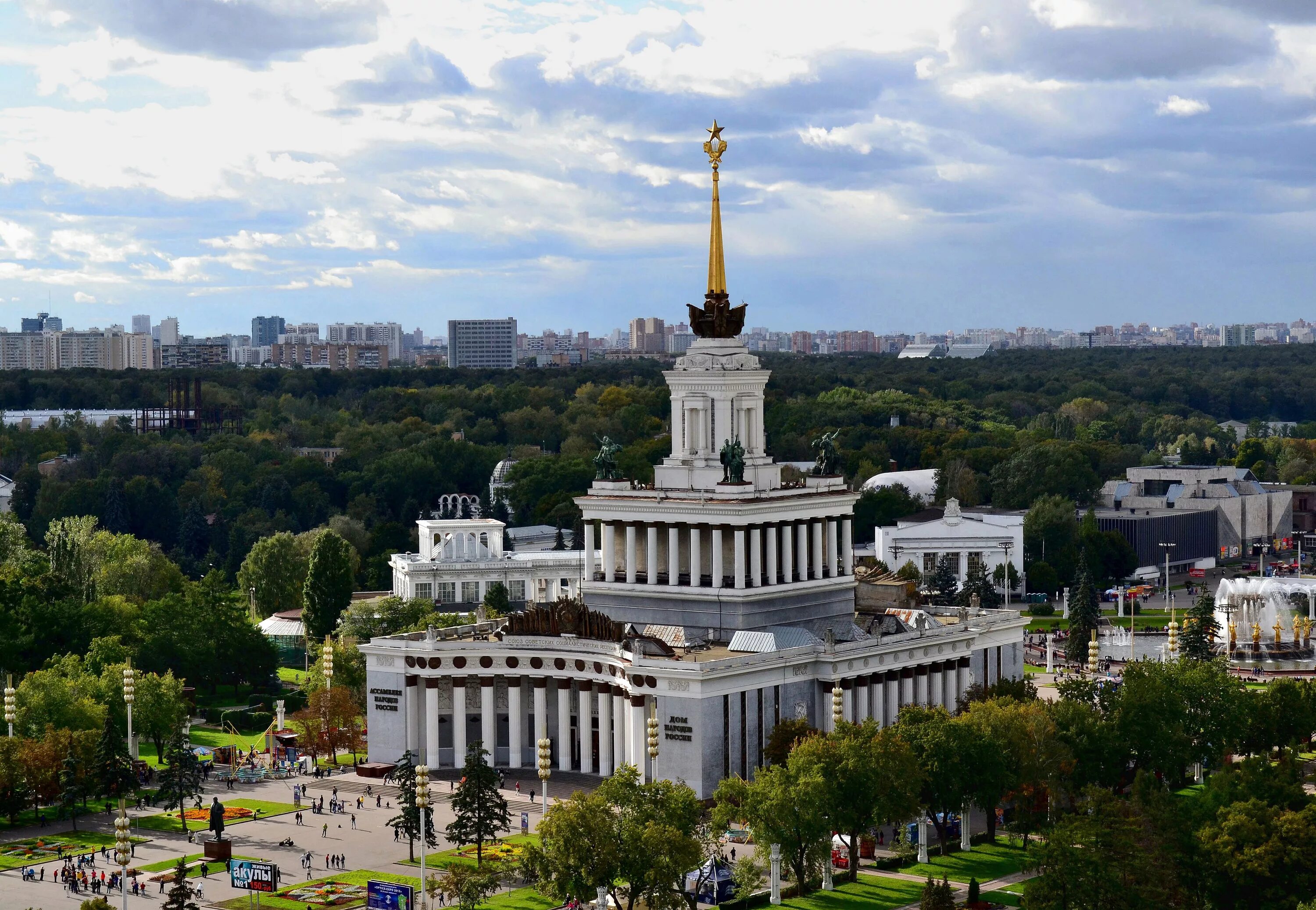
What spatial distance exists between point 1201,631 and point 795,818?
47.0 metres

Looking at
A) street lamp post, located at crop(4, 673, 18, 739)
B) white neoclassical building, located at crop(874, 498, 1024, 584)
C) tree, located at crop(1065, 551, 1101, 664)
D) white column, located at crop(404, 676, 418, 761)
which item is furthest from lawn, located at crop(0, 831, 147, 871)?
white neoclassical building, located at crop(874, 498, 1024, 584)

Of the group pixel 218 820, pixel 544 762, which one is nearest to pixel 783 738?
pixel 544 762

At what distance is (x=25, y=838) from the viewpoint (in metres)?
82.0

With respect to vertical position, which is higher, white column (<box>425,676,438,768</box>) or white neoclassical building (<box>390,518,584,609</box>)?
white neoclassical building (<box>390,518,584,609</box>)

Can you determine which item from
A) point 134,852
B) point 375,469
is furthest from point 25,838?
point 375,469

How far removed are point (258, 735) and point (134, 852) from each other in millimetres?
25266

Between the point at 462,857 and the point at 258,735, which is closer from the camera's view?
the point at 462,857

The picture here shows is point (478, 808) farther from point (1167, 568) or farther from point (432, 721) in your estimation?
point (1167, 568)

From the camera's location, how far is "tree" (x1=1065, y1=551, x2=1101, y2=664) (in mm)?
121375

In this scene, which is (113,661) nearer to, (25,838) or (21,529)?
(25,838)

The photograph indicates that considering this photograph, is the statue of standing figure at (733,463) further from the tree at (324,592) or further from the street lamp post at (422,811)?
the tree at (324,592)

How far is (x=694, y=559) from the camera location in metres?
93.7

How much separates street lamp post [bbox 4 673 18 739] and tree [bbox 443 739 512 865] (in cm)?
2373

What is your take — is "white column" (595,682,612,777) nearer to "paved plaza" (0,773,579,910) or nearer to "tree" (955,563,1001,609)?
"paved plaza" (0,773,579,910)
